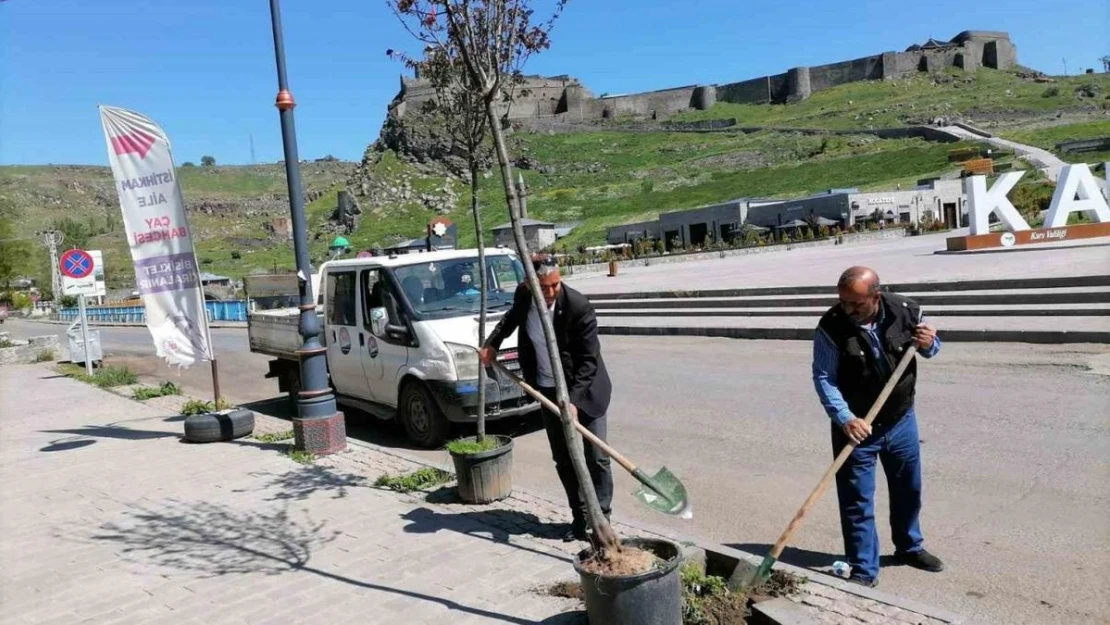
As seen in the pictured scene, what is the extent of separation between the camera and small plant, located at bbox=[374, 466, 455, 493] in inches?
268

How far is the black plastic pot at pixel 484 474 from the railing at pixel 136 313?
60.8ft

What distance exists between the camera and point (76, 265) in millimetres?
18562

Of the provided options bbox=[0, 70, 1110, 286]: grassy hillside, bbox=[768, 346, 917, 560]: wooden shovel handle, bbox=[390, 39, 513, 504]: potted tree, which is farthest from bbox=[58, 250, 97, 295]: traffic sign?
bbox=[0, 70, 1110, 286]: grassy hillside

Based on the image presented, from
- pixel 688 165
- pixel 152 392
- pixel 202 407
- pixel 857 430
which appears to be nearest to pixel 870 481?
pixel 857 430

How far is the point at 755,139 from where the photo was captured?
10744cm

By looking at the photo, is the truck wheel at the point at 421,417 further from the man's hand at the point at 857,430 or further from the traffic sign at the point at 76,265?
the traffic sign at the point at 76,265

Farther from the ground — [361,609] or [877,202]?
[877,202]

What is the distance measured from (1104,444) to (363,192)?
339 ft

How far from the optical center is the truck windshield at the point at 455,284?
341 inches

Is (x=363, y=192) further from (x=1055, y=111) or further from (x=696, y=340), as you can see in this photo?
(x=696, y=340)

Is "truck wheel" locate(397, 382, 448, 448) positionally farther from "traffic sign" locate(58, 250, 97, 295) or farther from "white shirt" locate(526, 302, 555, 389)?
"traffic sign" locate(58, 250, 97, 295)

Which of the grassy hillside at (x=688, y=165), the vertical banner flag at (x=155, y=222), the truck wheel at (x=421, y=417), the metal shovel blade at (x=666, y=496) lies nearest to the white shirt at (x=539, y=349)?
the metal shovel blade at (x=666, y=496)

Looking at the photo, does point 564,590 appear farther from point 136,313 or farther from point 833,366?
point 136,313

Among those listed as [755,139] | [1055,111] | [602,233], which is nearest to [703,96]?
[755,139]
